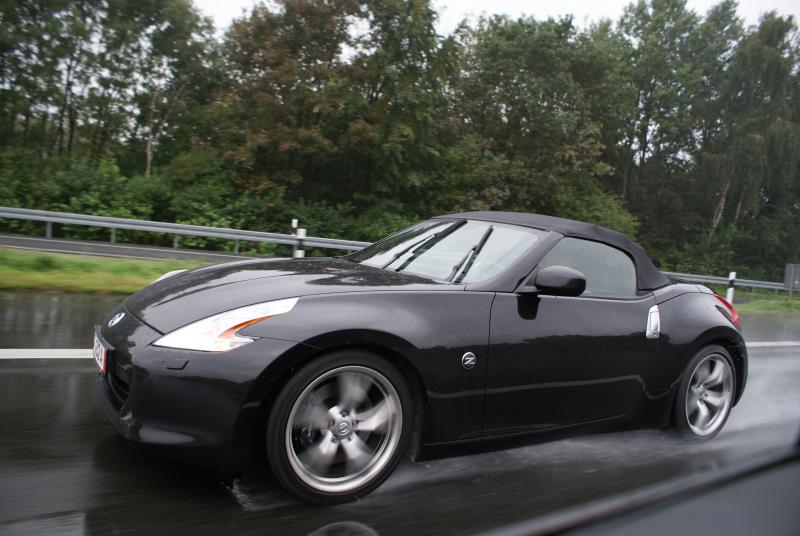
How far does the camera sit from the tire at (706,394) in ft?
12.9

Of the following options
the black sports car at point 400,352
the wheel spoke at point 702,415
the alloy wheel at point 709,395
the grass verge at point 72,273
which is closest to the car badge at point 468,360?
the black sports car at point 400,352

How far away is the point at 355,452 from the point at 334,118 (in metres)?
19.8

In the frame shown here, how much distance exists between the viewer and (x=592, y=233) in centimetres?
391

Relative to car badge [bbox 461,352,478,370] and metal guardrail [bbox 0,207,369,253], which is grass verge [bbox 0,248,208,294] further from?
metal guardrail [bbox 0,207,369,253]

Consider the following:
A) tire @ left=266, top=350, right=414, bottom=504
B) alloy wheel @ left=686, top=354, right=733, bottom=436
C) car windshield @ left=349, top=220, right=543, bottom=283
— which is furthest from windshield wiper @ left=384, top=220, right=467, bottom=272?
alloy wheel @ left=686, top=354, right=733, bottom=436

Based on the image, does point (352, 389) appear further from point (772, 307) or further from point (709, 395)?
point (772, 307)

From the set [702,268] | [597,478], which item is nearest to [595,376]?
[597,478]

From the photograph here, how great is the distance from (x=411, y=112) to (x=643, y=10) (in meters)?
23.3

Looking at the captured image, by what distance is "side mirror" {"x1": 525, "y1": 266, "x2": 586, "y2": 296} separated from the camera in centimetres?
322

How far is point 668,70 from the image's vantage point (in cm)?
3634

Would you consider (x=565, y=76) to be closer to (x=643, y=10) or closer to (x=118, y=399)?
(x=643, y=10)

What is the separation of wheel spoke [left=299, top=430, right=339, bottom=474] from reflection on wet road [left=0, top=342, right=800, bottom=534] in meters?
0.16

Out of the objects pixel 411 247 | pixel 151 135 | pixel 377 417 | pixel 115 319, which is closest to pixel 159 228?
pixel 151 135

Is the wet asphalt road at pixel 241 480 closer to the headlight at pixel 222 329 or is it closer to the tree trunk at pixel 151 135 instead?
the headlight at pixel 222 329
